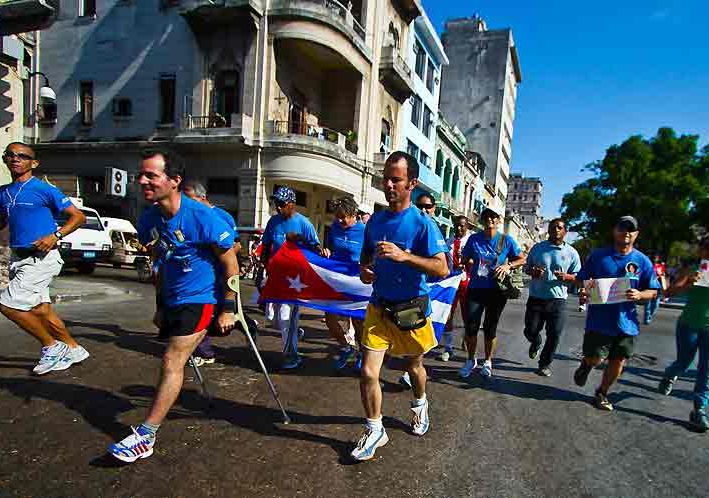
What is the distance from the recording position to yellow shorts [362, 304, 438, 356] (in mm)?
3166

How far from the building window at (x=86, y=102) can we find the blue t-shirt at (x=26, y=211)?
21273 millimetres

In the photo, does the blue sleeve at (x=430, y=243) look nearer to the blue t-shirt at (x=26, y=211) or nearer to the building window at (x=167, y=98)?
the blue t-shirt at (x=26, y=211)

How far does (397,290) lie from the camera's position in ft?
10.4

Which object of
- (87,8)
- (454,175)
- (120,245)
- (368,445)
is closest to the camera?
(368,445)

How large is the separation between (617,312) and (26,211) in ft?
20.0

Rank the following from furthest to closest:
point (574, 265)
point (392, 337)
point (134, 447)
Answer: point (574, 265)
point (392, 337)
point (134, 447)

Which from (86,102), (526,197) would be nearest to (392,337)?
(86,102)

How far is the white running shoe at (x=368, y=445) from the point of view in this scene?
2.95m

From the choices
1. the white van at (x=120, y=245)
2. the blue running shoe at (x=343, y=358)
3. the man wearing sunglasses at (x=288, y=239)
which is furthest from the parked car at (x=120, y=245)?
the blue running shoe at (x=343, y=358)

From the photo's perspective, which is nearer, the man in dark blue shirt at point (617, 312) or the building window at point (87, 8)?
the man in dark blue shirt at point (617, 312)

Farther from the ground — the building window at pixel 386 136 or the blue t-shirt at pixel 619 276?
the building window at pixel 386 136

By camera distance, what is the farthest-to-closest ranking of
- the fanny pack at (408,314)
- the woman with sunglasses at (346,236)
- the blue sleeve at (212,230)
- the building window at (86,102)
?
1. the building window at (86,102)
2. the woman with sunglasses at (346,236)
3. the fanny pack at (408,314)
4. the blue sleeve at (212,230)

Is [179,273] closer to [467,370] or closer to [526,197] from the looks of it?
[467,370]

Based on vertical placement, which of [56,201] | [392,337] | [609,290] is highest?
[56,201]
